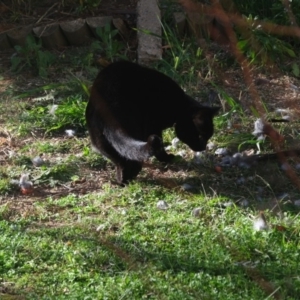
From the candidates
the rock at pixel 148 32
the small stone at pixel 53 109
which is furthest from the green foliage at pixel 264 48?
the small stone at pixel 53 109

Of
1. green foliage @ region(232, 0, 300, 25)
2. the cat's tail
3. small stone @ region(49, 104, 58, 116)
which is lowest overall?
small stone @ region(49, 104, 58, 116)

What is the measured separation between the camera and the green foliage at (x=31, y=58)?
6.30 m

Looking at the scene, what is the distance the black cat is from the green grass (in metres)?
0.17

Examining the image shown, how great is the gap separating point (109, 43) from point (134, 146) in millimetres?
2283

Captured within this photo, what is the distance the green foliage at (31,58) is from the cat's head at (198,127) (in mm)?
1702

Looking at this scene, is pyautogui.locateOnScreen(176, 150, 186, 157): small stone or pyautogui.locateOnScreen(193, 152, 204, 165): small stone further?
A: pyautogui.locateOnScreen(176, 150, 186, 157): small stone

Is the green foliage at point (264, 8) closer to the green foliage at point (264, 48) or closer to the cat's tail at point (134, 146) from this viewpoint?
the green foliage at point (264, 48)

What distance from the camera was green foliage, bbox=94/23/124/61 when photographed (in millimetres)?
6324

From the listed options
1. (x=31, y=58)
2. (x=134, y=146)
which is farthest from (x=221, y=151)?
(x=31, y=58)

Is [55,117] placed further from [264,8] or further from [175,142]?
[264,8]

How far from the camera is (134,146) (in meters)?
4.28

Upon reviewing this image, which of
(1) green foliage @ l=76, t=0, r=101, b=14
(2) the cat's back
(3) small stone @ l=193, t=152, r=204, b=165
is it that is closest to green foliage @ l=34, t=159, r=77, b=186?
Answer: (2) the cat's back

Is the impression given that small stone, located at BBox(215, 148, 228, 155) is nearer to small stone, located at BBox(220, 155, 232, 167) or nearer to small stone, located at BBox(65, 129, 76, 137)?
small stone, located at BBox(220, 155, 232, 167)

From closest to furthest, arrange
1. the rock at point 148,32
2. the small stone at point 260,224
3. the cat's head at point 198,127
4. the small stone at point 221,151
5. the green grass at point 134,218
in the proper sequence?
the green grass at point 134,218 → the small stone at point 260,224 → the cat's head at point 198,127 → the small stone at point 221,151 → the rock at point 148,32
